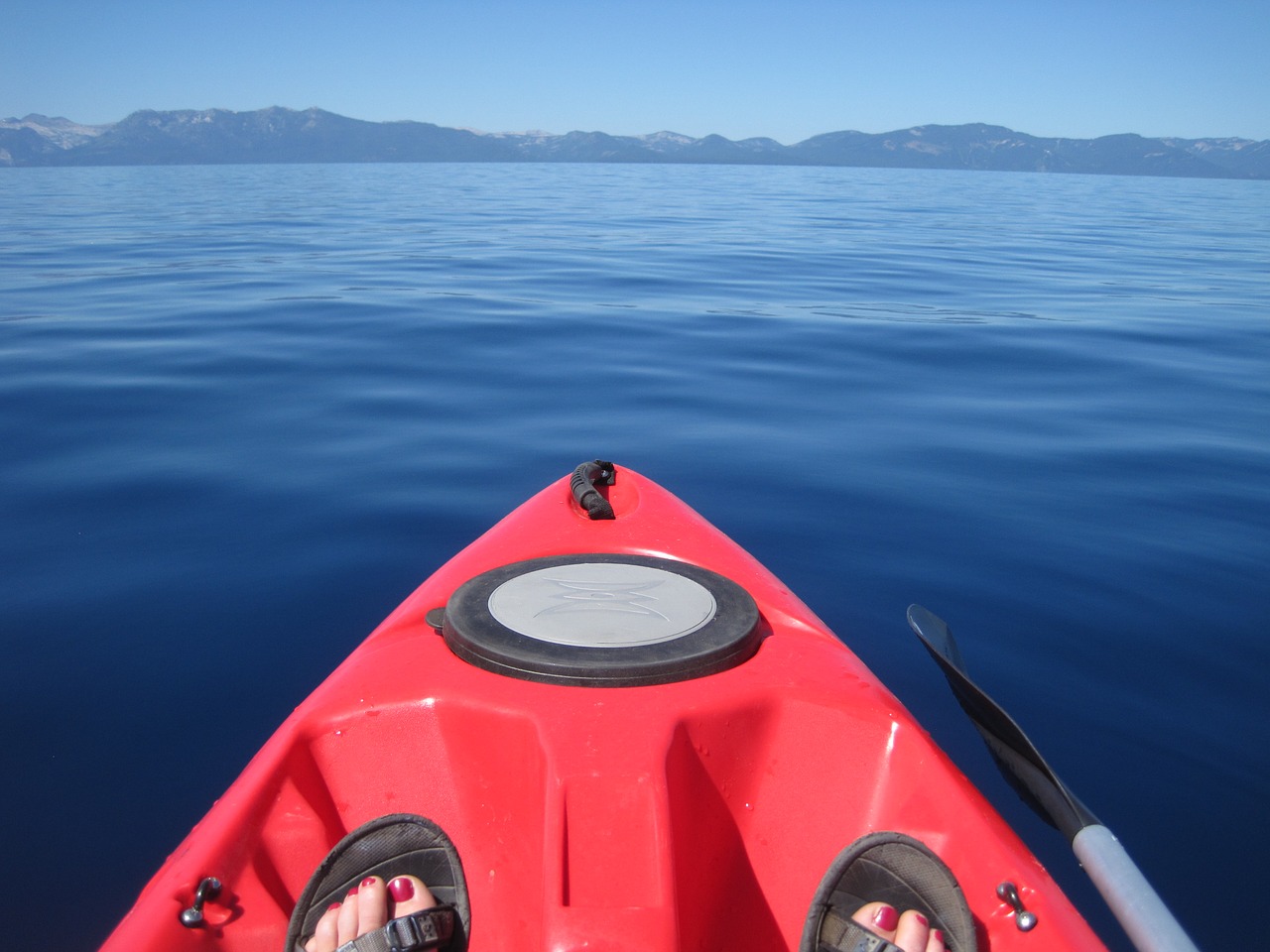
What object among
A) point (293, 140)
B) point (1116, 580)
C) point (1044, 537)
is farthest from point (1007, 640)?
point (293, 140)

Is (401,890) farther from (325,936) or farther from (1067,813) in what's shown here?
(1067,813)

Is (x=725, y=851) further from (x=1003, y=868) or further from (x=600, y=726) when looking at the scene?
(x=1003, y=868)

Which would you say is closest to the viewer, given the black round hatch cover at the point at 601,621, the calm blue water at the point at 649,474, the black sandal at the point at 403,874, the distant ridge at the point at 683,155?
the black sandal at the point at 403,874

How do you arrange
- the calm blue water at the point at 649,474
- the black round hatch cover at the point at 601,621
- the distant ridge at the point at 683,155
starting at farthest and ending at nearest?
the distant ridge at the point at 683,155 → the calm blue water at the point at 649,474 → the black round hatch cover at the point at 601,621

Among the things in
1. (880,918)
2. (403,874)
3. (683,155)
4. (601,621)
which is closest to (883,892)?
(880,918)

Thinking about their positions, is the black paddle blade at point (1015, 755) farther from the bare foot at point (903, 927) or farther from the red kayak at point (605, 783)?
the bare foot at point (903, 927)

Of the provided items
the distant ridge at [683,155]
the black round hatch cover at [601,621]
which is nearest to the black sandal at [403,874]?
the black round hatch cover at [601,621]

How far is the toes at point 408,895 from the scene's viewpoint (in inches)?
53.8

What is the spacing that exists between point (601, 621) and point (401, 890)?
55 centimetres

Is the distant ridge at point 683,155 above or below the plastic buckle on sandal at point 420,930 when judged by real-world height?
above

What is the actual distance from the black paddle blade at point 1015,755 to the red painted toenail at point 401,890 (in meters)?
1.06

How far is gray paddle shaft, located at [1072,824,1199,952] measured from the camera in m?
1.20

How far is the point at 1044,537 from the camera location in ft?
10.9

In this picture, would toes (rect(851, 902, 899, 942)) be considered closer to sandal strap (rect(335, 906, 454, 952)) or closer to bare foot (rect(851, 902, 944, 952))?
bare foot (rect(851, 902, 944, 952))
